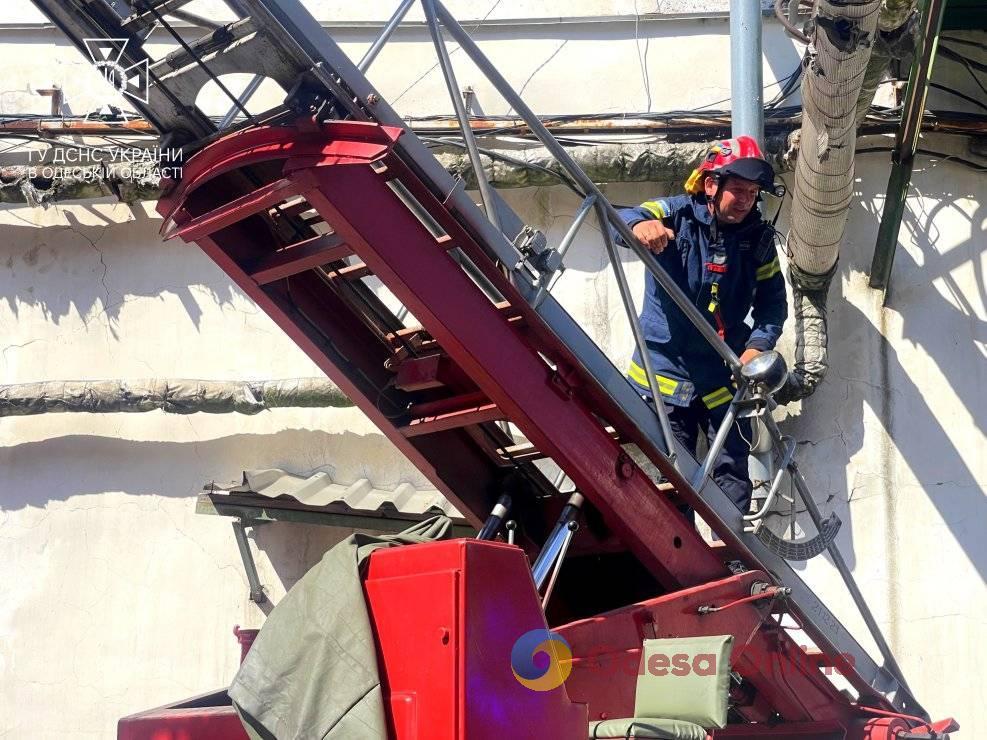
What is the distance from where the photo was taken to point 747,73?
6.48 meters

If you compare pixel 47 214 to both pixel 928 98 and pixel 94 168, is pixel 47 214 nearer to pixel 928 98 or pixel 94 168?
pixel 94 168

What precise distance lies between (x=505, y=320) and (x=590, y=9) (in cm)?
454

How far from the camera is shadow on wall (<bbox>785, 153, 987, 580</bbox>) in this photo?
21.6ft

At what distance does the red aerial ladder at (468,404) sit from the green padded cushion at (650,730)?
0.18m

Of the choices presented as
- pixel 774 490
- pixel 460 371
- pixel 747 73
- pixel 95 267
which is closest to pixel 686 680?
pixel 774 490

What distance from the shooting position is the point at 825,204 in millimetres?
5965

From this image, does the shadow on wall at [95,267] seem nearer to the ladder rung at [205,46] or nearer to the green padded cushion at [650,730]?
the ladder rung at [205,46]

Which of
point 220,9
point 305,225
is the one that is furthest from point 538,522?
point 220,9

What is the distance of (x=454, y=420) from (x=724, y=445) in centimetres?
140

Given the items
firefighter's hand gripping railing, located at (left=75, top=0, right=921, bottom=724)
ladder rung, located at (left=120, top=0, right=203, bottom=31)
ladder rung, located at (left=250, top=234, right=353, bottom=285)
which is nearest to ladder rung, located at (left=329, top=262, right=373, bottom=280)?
firefighter's hand gripping railing, located at (left=75, top=0, right=921, bottom=724)

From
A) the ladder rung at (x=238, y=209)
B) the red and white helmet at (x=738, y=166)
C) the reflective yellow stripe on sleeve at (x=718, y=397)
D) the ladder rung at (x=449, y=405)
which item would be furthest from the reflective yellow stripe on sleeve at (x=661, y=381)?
the ladder rung at (x=238, y=209)

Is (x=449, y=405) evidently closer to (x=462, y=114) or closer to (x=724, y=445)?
(x=462, y=114)

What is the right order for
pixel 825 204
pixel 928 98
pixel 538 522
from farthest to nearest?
pixel 928 98 < pixel 825 204 < pixel 538 522

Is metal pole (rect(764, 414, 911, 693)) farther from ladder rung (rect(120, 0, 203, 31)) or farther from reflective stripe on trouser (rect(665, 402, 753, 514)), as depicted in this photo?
ladder rung (rect(120, 0, 203, 31))
